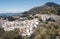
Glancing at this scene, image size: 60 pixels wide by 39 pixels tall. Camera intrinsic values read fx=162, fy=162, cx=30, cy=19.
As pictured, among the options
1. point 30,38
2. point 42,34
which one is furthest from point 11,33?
point 42,34

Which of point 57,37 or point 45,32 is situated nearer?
point 57,37

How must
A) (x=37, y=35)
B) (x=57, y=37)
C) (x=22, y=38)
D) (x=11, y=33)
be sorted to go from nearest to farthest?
1. (x=57, y=37)
2. (x=37, y=35)
3. (x=22, y=38)
4. (x=11, y=33)

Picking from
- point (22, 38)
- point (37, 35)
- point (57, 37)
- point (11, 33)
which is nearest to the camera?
point (57, 37)

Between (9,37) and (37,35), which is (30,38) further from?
(9,37)

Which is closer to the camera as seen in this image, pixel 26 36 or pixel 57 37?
pixel 57 37

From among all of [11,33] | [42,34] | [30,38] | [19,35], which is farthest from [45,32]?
[11,33]

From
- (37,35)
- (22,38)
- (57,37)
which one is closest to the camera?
(57,37)

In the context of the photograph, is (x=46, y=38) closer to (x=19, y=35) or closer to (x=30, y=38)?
(x=30, y=38)
